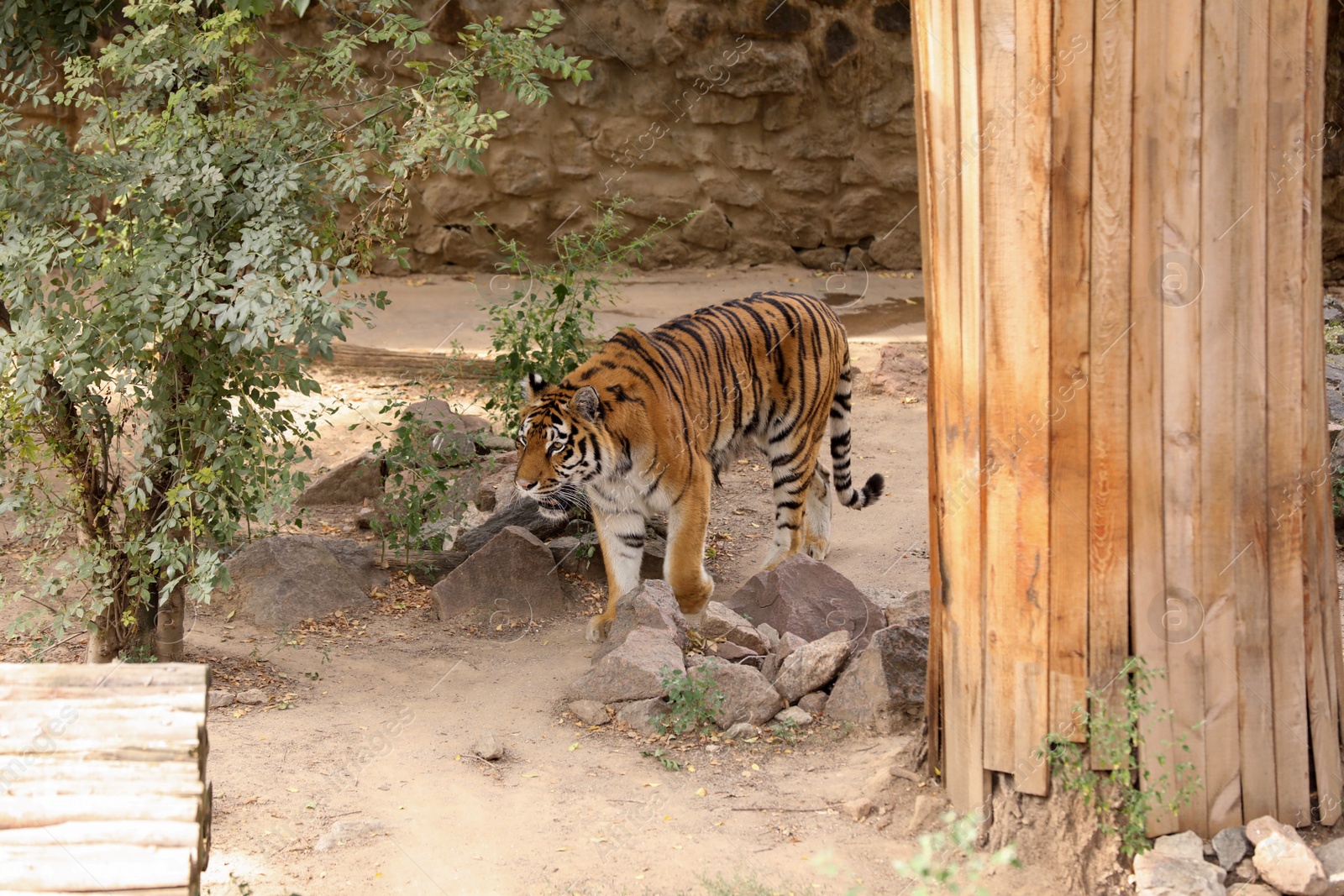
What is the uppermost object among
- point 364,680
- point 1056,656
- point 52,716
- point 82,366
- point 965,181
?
point 965,181

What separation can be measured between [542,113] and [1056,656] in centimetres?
993

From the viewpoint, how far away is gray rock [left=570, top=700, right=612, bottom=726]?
4.49m

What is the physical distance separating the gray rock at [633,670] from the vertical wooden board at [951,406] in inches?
51.5

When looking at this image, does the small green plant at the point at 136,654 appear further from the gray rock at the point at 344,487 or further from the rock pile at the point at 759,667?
the gray rock at the point at 344,487

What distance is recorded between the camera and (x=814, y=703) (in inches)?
175

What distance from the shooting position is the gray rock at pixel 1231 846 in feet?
10.3

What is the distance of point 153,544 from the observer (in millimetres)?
4258

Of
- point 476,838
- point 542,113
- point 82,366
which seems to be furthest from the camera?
point 542,113

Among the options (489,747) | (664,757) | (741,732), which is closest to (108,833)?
(489,747)

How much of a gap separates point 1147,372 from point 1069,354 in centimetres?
19

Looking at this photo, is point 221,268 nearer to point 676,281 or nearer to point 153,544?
point 153,544

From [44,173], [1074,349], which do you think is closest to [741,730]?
[1074,349]

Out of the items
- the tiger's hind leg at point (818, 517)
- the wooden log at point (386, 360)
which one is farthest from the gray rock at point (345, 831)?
the wooden log at point (386, 360)

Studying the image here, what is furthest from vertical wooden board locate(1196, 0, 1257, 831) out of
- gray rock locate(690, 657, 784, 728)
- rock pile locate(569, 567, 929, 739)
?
gray rock locate(690, 657, 784, 728)
